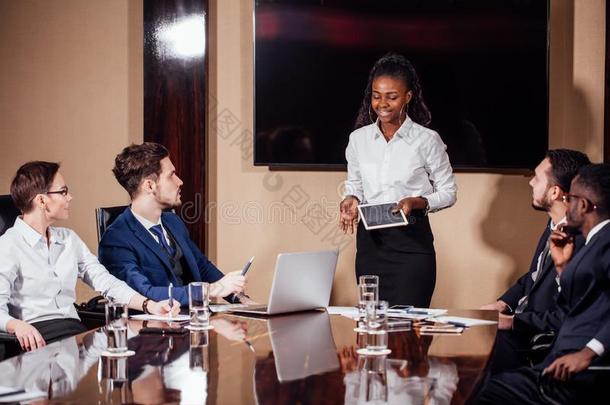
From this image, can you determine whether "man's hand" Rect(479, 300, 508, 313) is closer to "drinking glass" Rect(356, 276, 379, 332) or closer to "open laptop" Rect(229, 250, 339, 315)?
"open laptop" Rect(229, 250, 339, 315)

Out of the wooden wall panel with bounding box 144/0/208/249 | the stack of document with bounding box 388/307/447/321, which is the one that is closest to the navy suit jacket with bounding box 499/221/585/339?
the stack of document with bounding box 388/307/447/321

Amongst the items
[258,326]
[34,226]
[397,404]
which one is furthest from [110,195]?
[397,404]

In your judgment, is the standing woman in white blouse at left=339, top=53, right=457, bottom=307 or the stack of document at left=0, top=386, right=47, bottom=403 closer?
the stack of document at left=0, top=386, right=47, bottom=403

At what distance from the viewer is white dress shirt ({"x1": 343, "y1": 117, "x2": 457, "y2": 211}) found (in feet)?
12.9

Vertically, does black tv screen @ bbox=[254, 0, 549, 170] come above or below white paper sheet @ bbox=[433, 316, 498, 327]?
above

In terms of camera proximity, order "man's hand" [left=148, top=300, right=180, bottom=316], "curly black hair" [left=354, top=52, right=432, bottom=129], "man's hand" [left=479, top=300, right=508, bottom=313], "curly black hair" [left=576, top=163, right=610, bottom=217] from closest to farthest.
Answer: "curly black hair" [left=576, top=163, right=610, bottom=217]
"man's hand" [left=148, top=300, right=180, bottom=316]
"man's hand" [left=479, top=300, right=508, bottom=313]
"curly black hair" [left=354, top=52, right=432, bottom=129]

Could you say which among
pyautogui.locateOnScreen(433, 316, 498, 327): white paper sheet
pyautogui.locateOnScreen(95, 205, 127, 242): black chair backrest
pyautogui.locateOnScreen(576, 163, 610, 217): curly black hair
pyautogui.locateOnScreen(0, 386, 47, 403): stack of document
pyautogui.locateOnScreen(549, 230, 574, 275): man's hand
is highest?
pyautogui.locateOnScreen(576, 163, 610, 217): curly black hair

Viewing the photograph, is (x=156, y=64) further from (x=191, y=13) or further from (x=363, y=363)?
(x=363, y=363)

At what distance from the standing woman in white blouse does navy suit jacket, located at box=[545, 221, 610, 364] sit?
118cm

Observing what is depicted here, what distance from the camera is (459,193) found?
16.1 ft

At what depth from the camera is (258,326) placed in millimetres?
2740

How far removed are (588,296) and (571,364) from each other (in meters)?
0.25

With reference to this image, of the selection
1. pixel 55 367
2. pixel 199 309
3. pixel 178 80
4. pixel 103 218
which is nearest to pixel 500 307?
pixel 199 309

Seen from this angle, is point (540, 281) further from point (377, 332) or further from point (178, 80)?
point (178, 80)
